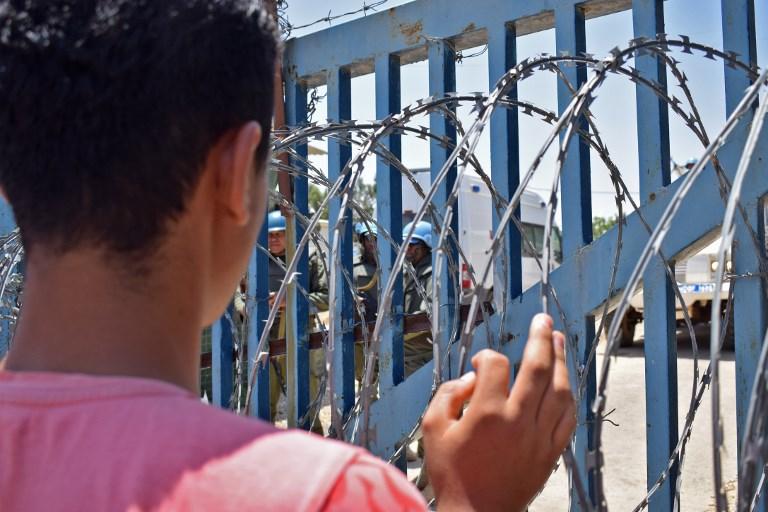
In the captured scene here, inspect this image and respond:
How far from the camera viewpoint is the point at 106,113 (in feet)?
2.86

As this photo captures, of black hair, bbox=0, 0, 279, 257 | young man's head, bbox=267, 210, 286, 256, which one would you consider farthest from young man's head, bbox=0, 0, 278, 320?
young man's head, bbox=267, 210, 286, 256

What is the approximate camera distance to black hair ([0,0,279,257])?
88cm

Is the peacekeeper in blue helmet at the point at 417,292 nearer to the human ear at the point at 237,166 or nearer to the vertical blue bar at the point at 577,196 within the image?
the vertical blue bar at the point at 577,196

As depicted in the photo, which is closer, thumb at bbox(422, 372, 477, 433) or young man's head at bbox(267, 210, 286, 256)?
thumb at bbox(422, 372, 477, 433)

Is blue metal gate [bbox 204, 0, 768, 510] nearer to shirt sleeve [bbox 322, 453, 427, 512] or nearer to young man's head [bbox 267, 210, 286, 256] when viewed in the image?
shirt sleeve [bbox 322, 453, 427, 512]

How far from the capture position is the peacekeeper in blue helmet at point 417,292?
582cm

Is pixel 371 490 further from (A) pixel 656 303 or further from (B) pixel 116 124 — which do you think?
(A) pixel 656 303

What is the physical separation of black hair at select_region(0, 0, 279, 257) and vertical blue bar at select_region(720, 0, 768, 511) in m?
2.29

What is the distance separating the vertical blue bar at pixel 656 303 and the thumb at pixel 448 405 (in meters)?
1.96

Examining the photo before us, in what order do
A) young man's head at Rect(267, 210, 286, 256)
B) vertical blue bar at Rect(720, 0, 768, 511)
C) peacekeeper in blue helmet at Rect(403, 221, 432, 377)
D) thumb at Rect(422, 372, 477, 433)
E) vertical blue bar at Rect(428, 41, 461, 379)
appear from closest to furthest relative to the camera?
thumb at Rect(422, 372, 477, 433), vertical blue bar at Rect(720, 0, 768, 511), vertical blue bar at Rect(428, 41, 461, 379), peacekeeper in blue helmet at Rect(403, 221, 432, 377), young man's head at Rect(267, 210, 286, 256)

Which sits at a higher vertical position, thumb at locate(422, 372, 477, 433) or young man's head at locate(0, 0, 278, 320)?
young man's head at locate(0, 0, 278, 320)

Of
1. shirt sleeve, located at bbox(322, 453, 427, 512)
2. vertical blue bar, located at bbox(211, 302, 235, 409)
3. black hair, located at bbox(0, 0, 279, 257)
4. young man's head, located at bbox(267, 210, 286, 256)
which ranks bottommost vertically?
vertical blue bar, located at bbox(211, 302, 235, 409)

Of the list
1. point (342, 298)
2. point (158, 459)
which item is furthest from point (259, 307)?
point (158, 459)

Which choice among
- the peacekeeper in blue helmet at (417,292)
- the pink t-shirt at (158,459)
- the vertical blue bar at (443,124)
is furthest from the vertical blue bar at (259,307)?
the pink t-shirt at (158,459)
